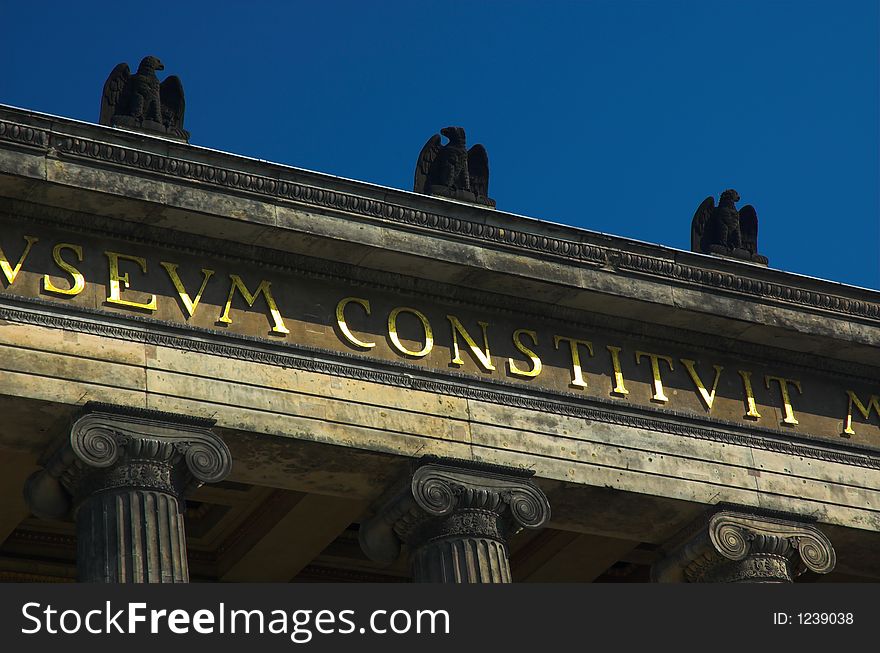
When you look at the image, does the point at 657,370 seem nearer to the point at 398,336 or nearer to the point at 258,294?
the point at 398,336

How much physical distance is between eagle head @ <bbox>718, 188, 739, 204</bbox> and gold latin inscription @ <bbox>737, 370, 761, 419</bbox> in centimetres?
359

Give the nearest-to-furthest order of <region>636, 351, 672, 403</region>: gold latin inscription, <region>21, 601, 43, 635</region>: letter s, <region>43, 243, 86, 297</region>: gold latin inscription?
<region>21, 601, 43, 635</region>: letter s < <region>43, 243, 86, 297</region>: gold latin inscription < <region>636, 351, 672, 403</region>: gold latin inscription

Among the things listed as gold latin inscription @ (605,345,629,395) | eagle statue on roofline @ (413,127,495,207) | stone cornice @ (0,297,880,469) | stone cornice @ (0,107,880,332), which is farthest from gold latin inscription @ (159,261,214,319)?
gold latin inscription @ (605,345,629,395)

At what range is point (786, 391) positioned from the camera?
37125 millimetres

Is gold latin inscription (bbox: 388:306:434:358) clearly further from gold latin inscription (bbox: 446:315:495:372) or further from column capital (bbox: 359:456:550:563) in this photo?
column capital (bbox: 359:456:550:563)

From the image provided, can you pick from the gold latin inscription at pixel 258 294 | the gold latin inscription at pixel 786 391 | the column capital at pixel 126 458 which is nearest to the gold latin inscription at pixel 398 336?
the gold latin inscription at pixel 258 294

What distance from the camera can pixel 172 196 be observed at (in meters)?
32.3

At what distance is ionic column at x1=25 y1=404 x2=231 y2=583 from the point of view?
2986 centimetres

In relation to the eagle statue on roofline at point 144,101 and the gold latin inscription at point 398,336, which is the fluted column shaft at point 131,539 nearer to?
the gold latin inscription at point 398,336

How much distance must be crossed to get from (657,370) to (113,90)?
10344mm

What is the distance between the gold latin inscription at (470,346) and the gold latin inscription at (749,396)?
16.4 ft

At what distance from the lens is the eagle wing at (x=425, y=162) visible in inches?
1421

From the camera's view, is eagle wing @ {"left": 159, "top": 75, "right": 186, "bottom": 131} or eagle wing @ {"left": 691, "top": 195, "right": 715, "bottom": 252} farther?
eagle wing @ {"left": 691, "top": 195, "right": 715, "bottom": 252}

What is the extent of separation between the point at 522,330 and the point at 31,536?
9664mm
